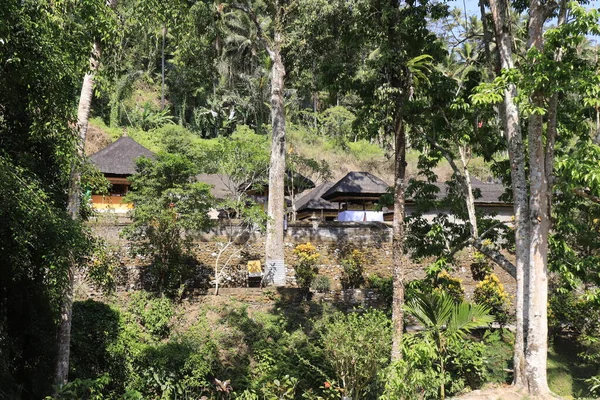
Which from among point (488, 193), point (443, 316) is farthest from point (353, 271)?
point (488, 193)

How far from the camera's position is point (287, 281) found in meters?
16.0

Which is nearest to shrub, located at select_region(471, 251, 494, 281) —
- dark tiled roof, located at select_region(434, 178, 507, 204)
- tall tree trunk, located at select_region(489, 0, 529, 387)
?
dark tiled roof, located at select_region(434, 178, 507, 204)

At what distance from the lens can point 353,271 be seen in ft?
52.5

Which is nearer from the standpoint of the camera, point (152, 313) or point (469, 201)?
point (469, 201)

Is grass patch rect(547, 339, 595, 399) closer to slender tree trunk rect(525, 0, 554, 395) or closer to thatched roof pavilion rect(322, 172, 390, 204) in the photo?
slender tree trunk rect(525, 0, 554, 395)

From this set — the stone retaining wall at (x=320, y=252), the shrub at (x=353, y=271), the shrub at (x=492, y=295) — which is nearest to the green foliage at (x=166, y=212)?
the stone retaining wall at (x=320, y=252)

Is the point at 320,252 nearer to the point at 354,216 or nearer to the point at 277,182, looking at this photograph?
the point at 277,182

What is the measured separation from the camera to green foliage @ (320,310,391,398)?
944 centimetres

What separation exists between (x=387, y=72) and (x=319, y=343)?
5.53 metres

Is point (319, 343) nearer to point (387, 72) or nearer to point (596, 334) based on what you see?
point (387, 72)

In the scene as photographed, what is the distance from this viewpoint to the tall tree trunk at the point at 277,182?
14898 mm

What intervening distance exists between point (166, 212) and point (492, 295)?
9.08 metres

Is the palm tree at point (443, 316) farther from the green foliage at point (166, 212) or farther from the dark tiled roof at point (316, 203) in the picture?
the dark tiled roof at point (316, 203)

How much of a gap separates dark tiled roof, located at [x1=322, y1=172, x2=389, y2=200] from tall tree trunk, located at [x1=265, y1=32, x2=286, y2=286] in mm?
4514
